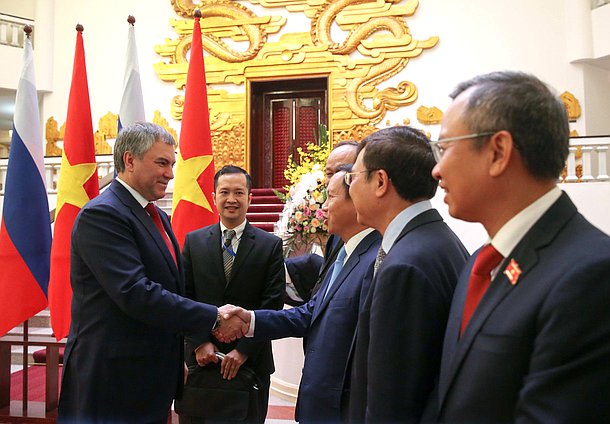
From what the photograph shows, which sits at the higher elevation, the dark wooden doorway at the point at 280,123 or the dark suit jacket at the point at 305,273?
the dark wooden doorway at the point at 280,123

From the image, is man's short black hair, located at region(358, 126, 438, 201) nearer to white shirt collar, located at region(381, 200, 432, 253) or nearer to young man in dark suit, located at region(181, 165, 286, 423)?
white shirt collar, located at region(381, 200, 432, 253)

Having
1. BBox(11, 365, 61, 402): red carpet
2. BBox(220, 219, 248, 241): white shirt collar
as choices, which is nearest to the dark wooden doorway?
BBox(11, 365, 61, 402): red carpet

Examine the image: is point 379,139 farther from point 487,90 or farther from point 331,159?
point 331,159

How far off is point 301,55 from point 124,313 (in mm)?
8788

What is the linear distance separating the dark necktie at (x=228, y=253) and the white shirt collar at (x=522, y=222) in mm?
1947

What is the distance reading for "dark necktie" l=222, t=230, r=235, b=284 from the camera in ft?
A: 9.66

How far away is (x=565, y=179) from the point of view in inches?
327

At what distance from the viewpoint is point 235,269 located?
2.91 metres

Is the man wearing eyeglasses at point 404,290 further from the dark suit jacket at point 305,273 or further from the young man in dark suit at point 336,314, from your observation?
the dark suit jacket at point 305,273

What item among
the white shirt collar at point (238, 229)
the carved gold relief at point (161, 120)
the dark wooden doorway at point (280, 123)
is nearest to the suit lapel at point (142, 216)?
the white shirt collar at point (238, 229)

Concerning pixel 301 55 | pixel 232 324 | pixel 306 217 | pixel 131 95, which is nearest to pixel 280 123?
pixel 301 55

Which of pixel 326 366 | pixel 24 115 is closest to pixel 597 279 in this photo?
pixel 326 366

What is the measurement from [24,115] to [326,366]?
3232 mm

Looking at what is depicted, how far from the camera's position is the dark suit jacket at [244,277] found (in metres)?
2.87
